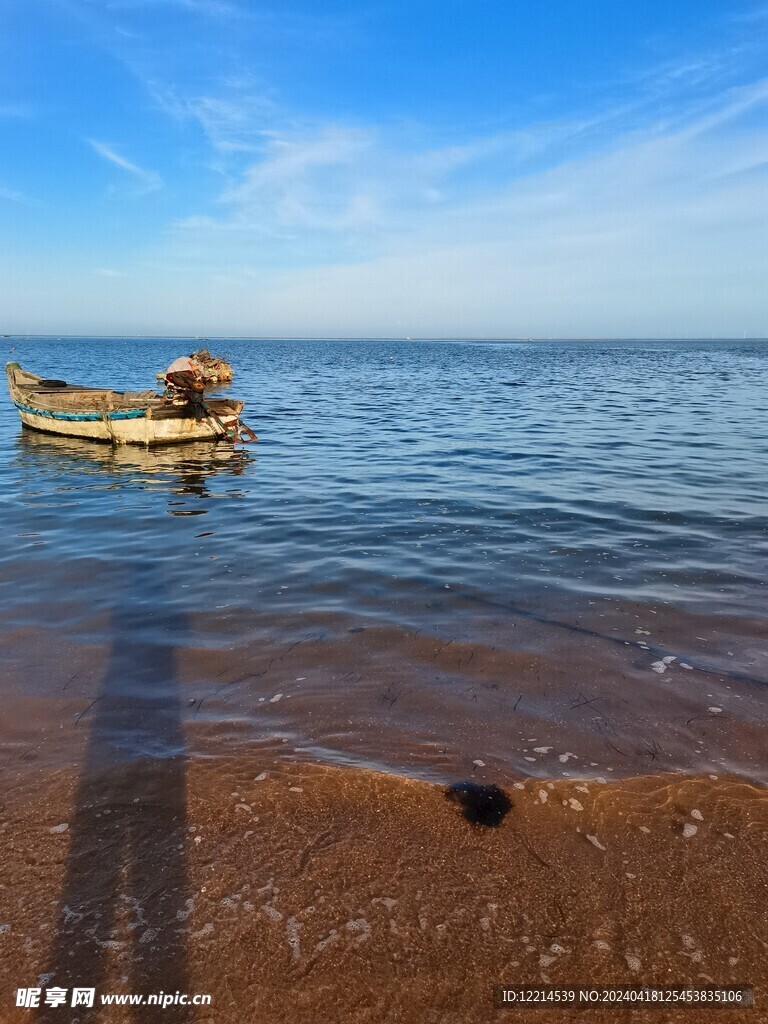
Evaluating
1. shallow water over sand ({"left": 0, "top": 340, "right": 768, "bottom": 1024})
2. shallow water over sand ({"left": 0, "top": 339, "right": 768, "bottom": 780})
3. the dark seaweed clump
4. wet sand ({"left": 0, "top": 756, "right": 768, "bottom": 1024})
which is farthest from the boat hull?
the dark seaweed clump

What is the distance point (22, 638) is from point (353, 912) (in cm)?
497

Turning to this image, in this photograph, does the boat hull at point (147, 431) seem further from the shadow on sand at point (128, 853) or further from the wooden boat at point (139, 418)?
the shadow on sand at point (128, 853)

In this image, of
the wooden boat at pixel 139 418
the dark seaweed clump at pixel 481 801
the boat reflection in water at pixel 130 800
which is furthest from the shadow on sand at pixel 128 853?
the wooden boat at pixel 139 418

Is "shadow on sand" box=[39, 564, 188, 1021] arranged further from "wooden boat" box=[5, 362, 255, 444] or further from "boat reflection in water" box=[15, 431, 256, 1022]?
"wooden boat" box=[5, 362, 255, 444]

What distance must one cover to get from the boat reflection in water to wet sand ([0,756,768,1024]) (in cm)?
1

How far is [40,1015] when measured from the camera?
2.71 m

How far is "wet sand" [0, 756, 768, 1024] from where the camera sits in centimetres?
286

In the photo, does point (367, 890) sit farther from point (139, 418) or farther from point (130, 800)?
point (139, 418)

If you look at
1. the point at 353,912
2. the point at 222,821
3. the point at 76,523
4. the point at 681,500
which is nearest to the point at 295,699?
the point at 222,821

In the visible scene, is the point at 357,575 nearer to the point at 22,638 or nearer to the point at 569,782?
the point at 22,638

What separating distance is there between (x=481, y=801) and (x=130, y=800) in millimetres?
2359

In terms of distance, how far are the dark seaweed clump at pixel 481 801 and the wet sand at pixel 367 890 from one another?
0.07 meters

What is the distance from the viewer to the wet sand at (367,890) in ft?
9.38

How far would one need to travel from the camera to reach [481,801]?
4.08m
